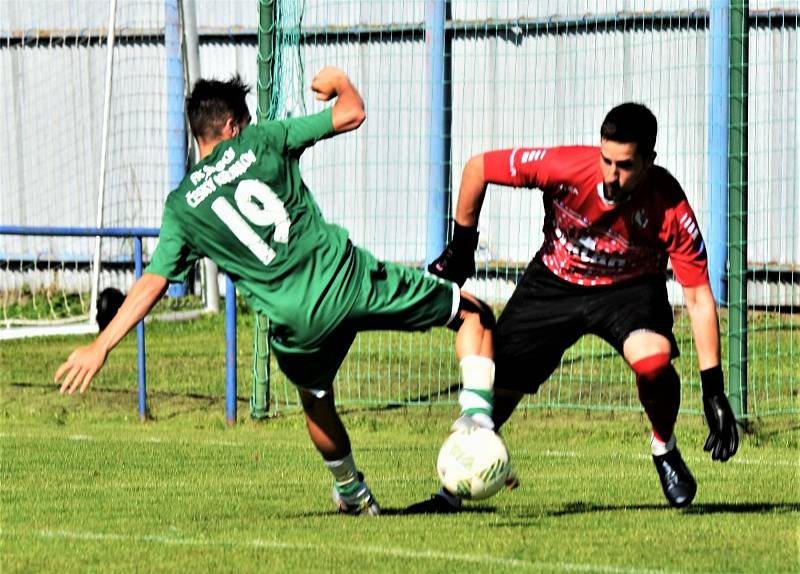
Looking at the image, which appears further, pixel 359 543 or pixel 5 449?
pixel 5 449

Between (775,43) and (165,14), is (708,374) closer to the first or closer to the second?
(775,43)

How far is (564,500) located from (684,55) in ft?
24.5

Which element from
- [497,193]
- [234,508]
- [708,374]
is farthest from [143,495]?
[497,193]

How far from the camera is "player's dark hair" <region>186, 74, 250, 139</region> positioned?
25.4ft

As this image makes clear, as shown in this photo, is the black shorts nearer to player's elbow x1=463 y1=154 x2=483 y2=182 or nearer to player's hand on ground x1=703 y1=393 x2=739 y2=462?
player's hand on ground x1=703 y1=393 x2=739 y2=462

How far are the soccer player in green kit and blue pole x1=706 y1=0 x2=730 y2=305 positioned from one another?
6289 mm

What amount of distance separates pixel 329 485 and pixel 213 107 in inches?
111

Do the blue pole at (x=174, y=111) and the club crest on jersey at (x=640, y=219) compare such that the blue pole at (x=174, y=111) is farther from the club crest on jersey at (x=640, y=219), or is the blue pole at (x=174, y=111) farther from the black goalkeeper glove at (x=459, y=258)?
the club crest on jersey at (x=640, y=219)

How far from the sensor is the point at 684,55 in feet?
50.5

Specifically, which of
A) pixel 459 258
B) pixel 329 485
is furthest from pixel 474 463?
pixel 329 485

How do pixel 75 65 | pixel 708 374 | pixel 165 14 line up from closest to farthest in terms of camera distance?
pixel 708 374 → pixel 165 14 → pixel 75 65

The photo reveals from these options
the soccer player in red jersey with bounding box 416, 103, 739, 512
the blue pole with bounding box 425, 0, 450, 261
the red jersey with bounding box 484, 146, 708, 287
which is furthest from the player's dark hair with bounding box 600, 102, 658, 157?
the blue pole with bounding box 425, 0, 450, 261

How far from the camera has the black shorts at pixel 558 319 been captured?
839 cm

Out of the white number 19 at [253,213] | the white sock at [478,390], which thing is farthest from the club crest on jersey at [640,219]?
the white number 19 at [253,213]
